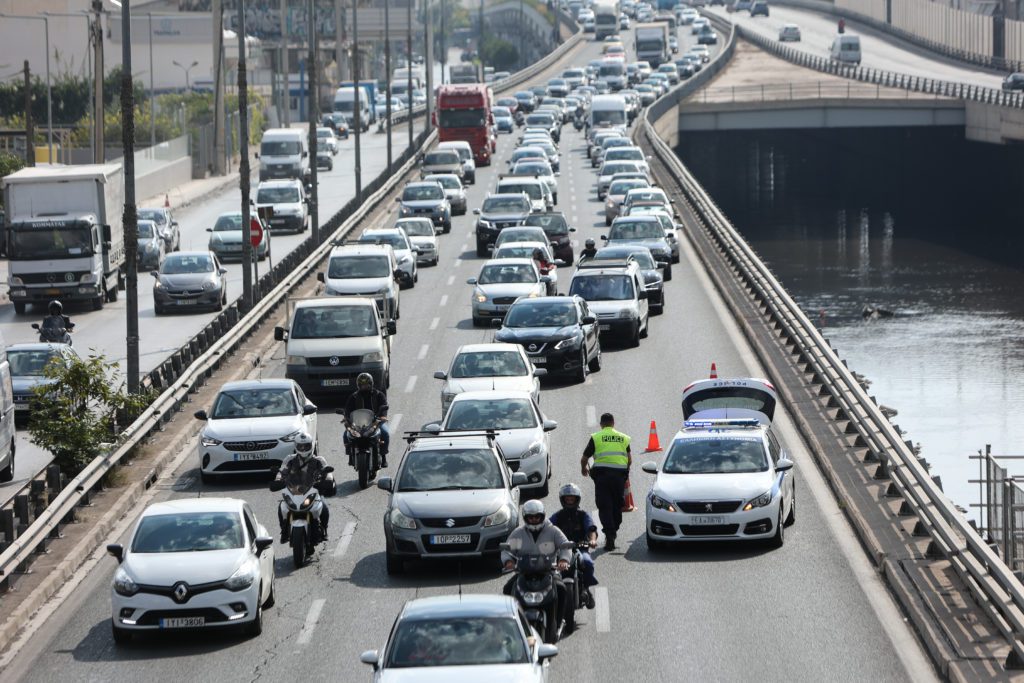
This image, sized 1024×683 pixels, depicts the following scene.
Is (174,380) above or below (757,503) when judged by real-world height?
below

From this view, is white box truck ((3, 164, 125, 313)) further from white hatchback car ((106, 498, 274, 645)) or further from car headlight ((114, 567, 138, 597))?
car headlight ((114, 567, 138, 597))

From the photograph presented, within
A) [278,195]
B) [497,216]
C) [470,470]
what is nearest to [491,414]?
[470,470]

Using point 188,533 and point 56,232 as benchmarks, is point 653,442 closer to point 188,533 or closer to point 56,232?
point 188,533

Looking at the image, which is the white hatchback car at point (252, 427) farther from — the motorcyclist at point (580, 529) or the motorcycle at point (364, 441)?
the motorcyclist at point (580, 529)

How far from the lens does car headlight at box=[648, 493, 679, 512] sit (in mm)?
21266

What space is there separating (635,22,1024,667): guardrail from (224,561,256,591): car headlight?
696 cm

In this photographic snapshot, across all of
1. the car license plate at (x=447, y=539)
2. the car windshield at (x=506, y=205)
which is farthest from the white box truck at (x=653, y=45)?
the car license plate at (x=447, y=539)

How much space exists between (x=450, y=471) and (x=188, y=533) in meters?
3.62

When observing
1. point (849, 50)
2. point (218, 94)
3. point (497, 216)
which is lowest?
point (497, 216)

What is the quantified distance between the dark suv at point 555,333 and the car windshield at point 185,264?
16067 millimetres

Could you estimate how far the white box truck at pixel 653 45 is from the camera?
14988 centimetres

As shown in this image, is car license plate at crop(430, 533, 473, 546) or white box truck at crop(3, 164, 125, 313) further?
white box truck at crop(3, 164, 125, 313)

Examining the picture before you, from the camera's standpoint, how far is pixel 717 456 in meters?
22.1

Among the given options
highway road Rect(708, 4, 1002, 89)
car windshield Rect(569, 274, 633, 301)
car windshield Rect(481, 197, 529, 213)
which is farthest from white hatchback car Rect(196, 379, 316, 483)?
highway road Rect(708, 4, 1002, 89)
